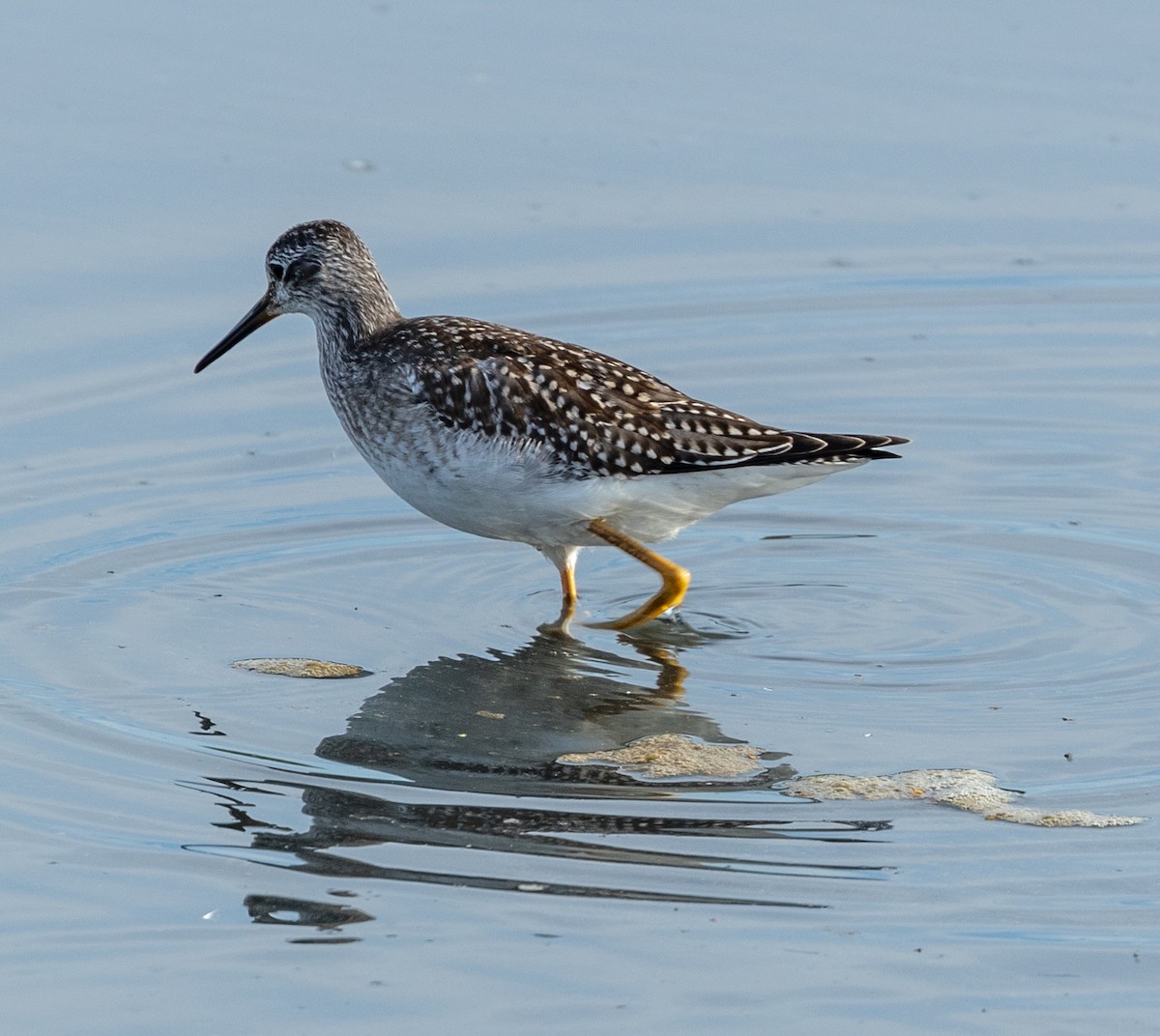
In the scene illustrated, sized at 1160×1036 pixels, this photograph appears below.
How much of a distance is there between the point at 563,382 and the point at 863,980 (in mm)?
3583

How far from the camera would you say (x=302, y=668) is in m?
8.12

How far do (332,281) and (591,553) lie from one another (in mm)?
1888

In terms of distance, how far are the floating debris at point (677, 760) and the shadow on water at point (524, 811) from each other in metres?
0.05

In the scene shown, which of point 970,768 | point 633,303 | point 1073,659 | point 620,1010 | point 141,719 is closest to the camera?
point 620,1010

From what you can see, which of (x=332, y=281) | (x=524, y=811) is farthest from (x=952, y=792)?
(x=332, y=281)

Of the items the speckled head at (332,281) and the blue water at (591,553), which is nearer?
the blue water at (591,553)

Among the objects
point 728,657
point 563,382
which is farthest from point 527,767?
point 563,382

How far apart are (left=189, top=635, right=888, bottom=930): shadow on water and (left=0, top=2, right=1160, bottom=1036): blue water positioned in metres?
0.02

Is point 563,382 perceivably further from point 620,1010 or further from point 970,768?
point 620,1010

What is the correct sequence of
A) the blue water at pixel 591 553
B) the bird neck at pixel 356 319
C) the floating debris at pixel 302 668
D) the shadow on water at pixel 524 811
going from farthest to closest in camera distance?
the bird neck at pixel 356 319 → the floating debris at pixel 302 668 → the shadow on water at pixel 524 811 → the blue water at pixel 591 553

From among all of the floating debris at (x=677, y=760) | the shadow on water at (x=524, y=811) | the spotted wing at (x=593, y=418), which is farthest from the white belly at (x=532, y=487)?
the floating debris at (x=677, y=760)

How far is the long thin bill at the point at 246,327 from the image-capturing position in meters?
9.83

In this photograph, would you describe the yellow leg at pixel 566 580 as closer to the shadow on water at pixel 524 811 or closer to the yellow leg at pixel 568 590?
the yellow leg at pixel 568 590

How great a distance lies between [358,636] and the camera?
850 cm
